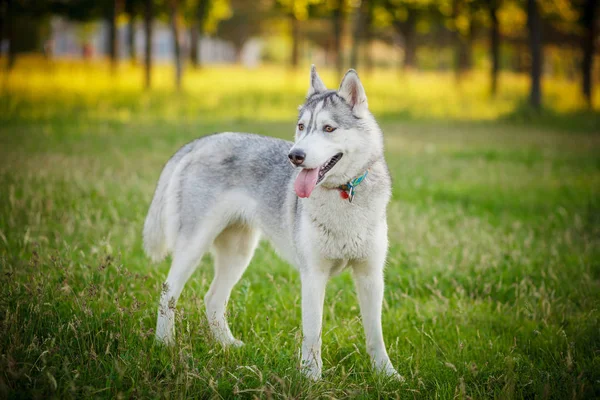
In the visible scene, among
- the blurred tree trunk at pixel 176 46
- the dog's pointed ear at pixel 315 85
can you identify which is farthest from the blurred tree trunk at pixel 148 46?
the dog's pointed ear at pixel 315 85

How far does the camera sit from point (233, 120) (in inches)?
662

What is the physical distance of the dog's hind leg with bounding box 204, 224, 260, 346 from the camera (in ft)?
14.0

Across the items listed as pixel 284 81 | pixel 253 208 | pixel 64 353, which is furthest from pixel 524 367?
pixel 284 81

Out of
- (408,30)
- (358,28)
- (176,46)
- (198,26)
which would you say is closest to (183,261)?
(176,46)

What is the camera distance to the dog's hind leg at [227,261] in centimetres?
427

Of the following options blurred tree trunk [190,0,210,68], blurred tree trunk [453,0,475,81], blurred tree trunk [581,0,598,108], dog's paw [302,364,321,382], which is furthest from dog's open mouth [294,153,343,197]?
blurred tree trunk [453,0,475,81]

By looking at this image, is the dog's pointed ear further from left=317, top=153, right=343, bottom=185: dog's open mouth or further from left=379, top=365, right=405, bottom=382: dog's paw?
left=379, top=365, right=405, bottom=382: dog's paw

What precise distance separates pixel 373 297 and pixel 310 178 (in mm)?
963

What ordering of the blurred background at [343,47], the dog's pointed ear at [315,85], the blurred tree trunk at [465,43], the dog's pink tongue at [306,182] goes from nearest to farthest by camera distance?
1. the dog's pink tongue at [306,182]
2. the dog's pointed ear at [315,85]
3. the blurred background at [343,47]
4. the blurred tree trunk at [465,43]

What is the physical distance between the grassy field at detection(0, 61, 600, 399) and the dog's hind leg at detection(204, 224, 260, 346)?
149 millimetres

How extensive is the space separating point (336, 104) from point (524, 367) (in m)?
2.15

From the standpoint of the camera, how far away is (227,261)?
170 inches

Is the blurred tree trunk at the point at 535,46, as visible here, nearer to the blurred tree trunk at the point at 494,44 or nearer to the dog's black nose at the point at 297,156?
the blurred tree trunk at the point at 494,44

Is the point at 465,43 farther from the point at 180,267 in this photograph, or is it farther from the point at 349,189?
the point at 180,267
